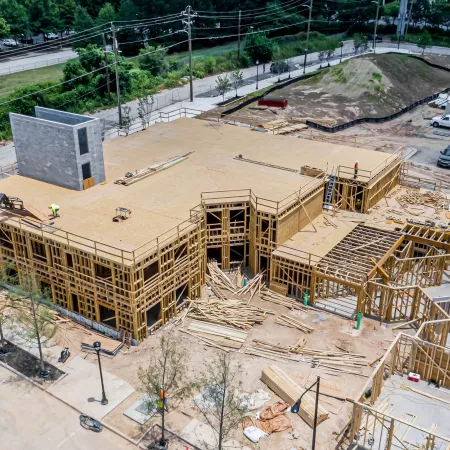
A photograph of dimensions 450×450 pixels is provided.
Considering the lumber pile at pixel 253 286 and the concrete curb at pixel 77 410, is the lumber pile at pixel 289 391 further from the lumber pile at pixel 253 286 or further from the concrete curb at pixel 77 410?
the lumber pile at pixel 253 286

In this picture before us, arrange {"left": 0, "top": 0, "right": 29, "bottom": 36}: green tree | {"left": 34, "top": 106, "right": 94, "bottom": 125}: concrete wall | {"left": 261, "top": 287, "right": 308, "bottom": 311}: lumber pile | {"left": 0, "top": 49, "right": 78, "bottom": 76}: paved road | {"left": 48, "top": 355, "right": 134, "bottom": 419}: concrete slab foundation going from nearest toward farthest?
{"left": 48, "top": 355, "right": 134, "bottom": 419}: concrete slab foundation
{"left": 261, "top": 287, "right": 308, "bottom": 311}: lumber pile
{"left": 34, "top": 106, "right": 94, "bottom": 125}: concrete wall
{"left": 0, "top": 49, "right": 78, "bottom": 76}: paved road
{"left": 0, "top": 0, "right": 29, "bottom": 36}: green tree

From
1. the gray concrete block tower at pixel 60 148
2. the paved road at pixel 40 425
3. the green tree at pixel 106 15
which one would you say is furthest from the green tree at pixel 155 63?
the paved road at pixel 40 425

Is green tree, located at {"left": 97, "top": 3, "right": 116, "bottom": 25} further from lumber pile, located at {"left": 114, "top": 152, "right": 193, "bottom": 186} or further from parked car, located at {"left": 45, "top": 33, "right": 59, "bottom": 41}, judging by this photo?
lumber pile, located at {"left": 114, "top": 152, "right": 193, "bottom": 186}

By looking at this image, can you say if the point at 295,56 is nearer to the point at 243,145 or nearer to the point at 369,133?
the point at 369,133

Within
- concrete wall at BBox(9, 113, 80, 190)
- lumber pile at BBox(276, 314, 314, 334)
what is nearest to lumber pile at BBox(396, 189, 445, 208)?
lumber pile at BBox(276, 314, 314, 334)

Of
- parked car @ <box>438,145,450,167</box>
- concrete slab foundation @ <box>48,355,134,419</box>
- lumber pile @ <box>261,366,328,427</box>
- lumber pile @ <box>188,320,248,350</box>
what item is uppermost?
parked car @ <box>438,145,450,167</box>

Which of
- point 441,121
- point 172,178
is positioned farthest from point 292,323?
point 441,121

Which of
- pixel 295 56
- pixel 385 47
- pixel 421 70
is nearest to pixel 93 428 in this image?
pixel 421 70
